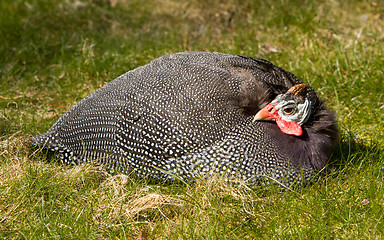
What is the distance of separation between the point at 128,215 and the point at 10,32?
11.1ft

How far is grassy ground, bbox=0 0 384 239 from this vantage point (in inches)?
99.4

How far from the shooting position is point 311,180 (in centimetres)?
279

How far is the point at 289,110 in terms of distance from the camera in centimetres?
284

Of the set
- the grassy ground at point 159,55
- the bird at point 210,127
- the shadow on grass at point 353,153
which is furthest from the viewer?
the shadow on grass at point 353,153

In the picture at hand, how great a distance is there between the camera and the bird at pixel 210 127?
9.12 feet

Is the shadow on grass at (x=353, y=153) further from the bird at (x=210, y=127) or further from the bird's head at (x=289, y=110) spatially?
the bird's head at (x=289, y=110)

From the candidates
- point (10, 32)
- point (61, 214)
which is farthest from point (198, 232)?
point (10, 32)

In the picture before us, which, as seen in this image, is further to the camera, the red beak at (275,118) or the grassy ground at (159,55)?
the red beak at (275,118)

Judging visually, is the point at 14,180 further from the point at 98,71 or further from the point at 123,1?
the point at 123,1

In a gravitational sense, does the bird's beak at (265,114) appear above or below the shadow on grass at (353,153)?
above

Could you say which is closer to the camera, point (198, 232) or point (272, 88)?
point (198, 232)

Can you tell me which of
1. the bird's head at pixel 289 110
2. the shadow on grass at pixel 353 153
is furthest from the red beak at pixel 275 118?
the shadow on grass at pixel 353 153

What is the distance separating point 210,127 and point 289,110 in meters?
0.53

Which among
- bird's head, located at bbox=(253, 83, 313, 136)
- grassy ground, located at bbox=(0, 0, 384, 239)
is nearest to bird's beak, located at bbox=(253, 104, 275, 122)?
bird's head, located at bbox=(253, 83, 313, 136)
